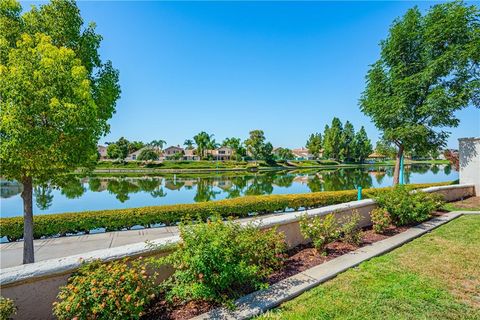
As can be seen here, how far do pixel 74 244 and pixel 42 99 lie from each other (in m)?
5.17

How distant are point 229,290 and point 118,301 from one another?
1.26 metres

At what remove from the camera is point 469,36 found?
10094 millimetres

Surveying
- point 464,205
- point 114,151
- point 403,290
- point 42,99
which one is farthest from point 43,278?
point 114,151

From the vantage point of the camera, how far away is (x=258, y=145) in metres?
66.7

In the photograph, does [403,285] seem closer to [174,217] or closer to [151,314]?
[151,314]

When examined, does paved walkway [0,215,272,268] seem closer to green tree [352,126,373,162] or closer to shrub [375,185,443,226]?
shrub [375,185,443,226]

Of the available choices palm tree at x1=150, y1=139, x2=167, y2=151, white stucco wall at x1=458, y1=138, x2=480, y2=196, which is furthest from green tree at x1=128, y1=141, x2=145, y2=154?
white stucco wall at x1=458, y1=138, x2=480, y2=196

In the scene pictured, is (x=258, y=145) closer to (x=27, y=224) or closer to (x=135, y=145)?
(x=135, y=145)

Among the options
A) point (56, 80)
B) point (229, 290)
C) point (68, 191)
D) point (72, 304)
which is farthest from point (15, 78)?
point (68, 191)

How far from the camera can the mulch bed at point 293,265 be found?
2.71 meters

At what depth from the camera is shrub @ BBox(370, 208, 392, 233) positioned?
5.61 meters

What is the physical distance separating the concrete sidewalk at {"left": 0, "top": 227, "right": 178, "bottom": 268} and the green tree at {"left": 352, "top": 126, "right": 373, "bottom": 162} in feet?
236

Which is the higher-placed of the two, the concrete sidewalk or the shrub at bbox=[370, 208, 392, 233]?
the shrub at bbox=[370, 208, 392, 233]

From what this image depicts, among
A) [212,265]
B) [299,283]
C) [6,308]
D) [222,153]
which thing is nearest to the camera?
[6,308]
